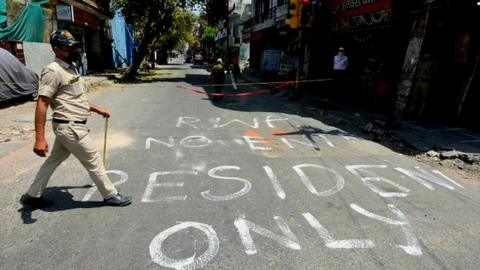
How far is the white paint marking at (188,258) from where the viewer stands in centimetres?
293

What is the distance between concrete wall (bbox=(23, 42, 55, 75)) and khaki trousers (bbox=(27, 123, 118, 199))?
1060 cm

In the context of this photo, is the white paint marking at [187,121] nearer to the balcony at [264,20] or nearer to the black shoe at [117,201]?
the black shoe at [117,201]

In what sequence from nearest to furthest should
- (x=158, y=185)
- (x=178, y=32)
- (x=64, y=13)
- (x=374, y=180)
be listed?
(x=158, y=185) → (x=374, y=180) → (x=64, y=13) → (x=178, y=32)

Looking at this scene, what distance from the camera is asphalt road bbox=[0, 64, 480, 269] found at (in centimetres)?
307

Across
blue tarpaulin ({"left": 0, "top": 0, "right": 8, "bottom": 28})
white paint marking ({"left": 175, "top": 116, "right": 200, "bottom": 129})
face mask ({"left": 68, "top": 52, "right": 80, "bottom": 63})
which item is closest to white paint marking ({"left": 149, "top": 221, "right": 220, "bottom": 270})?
face mask ({"left": 68, "top": 52, "right": 80, "bottom": 63})

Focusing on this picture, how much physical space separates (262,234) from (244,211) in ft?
1.68

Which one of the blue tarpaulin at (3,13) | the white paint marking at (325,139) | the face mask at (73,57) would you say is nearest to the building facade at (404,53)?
the white paint marking at (325,139)

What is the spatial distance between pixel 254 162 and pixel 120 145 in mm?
2566

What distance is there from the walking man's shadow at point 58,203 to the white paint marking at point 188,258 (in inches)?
41.8

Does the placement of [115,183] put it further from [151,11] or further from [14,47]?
[151,11]

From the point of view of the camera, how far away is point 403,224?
3775mm

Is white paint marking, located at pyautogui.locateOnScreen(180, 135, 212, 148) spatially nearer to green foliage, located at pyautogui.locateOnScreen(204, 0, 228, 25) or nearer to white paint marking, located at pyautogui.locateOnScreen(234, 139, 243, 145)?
white paint marking, located at pyautogui.locateOnScreen(234, 139, 243, 145)

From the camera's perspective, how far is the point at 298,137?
7.56 m

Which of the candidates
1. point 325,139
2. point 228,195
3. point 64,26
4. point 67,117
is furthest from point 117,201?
point 64,26
